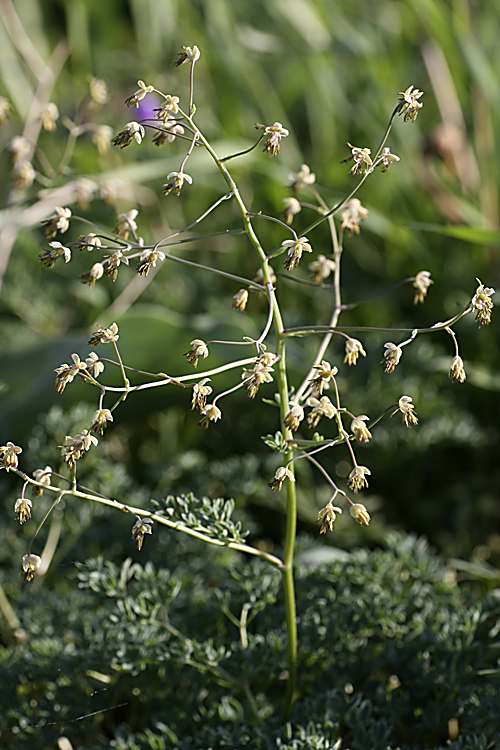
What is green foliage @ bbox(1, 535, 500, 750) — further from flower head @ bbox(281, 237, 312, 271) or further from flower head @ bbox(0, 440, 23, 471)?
flower head @ bbox(281, 237, 312, 271)

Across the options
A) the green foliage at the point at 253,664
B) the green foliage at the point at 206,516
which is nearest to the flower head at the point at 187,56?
the green foliage at the point at 206,516

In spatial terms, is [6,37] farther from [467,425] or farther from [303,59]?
[467,425]

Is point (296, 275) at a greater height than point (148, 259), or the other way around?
point (148, 259)

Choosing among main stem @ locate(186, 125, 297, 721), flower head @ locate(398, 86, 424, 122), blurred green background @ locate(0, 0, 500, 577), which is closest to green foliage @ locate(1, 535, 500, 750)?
main stem @ locate(186, 125, 297, 721)

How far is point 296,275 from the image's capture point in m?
1.84

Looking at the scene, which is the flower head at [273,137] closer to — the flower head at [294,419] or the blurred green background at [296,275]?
the flower head at [294,419]

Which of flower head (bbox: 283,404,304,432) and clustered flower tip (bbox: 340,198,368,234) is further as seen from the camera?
clustered flower tip (bbox: 340,198,368,234)

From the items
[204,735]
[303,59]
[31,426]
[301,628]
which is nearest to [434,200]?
[303,59]

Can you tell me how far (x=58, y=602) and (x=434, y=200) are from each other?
118cm

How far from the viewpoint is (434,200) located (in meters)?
1.67

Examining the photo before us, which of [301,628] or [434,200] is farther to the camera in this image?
[434,200]

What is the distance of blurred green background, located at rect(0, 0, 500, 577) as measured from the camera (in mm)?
1294

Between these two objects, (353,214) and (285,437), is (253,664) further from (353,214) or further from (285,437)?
(353,214)

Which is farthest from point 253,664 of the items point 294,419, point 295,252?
point 295,252
